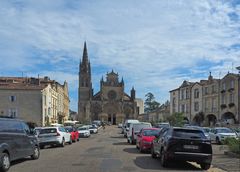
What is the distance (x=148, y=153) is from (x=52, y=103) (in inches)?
2333

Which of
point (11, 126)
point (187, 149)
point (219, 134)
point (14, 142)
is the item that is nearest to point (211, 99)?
point (219, 134)

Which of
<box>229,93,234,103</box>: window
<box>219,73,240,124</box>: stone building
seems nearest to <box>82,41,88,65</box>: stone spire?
<box>219,73,240,124</box>: stone building

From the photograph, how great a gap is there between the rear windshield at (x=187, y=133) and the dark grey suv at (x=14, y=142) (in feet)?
19.9

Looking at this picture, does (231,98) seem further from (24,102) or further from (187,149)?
(187,149)

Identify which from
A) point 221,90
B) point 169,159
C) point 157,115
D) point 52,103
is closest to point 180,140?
point 169,159

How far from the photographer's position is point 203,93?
82.6m

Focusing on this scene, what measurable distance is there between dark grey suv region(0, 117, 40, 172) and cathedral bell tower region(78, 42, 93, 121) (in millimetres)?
120538

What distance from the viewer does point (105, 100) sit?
141500 mm

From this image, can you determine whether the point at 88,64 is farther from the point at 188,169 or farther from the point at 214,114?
the point at 188,169

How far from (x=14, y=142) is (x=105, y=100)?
412 ft

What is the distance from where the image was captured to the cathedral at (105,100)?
14025cm

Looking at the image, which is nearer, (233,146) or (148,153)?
(233,146)

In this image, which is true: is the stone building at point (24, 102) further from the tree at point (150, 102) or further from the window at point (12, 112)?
the tree at point (150, 102)

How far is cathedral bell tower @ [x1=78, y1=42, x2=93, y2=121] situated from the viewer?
140375mm
